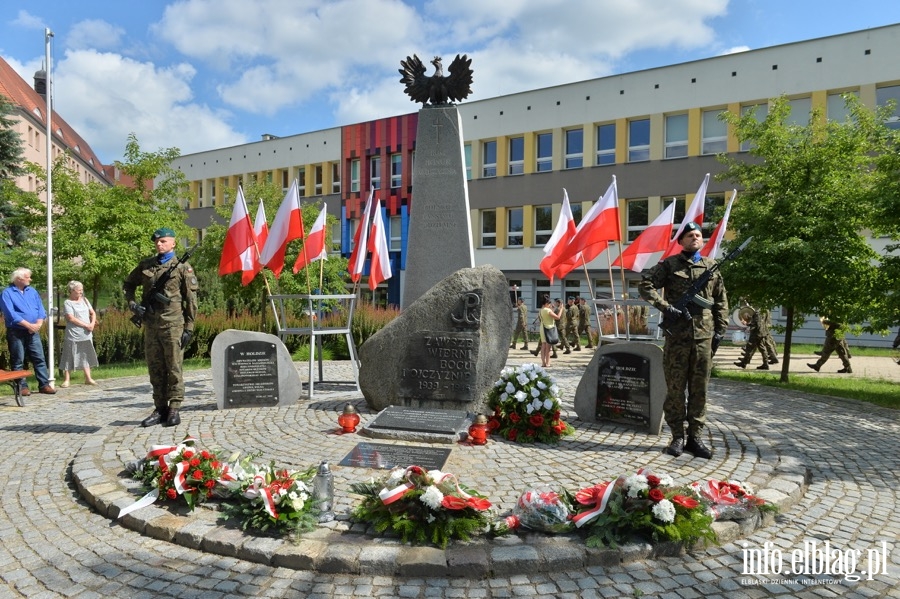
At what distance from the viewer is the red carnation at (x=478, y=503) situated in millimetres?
3674

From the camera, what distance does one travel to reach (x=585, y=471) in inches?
198

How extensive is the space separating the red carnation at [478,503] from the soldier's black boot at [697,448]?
8.87 ft

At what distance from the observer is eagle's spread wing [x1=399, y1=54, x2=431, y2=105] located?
799 cm

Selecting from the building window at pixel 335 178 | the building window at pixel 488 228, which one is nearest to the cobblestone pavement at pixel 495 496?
the building window at pixel 488 228

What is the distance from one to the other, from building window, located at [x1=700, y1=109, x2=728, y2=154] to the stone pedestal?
64.5 ft

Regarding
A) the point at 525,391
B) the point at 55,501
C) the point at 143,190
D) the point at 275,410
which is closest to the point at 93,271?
the point at 143,190

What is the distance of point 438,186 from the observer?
786 cm

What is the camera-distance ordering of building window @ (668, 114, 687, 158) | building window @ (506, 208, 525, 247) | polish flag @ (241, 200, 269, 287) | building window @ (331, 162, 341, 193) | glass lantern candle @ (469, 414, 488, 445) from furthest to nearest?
building window @ (331, 162, 341, 193) → building window @ (506, 208, 525, 247) → building window @ (668, 114, 687, 158) → polish flag @ (241, 200, 269, 287) → glass lantern candle @ (469, 414, 488, 445)

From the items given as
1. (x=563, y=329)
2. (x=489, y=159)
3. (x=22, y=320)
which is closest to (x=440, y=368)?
(x=22, y=320)

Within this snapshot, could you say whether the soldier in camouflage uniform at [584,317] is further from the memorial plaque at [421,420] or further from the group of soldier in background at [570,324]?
the memorial plaque at [421,420]

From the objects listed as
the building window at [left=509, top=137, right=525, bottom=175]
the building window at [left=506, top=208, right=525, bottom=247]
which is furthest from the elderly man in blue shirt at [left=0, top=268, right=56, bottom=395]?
the building window at [left=509, top=137, right=525, bottom=175]

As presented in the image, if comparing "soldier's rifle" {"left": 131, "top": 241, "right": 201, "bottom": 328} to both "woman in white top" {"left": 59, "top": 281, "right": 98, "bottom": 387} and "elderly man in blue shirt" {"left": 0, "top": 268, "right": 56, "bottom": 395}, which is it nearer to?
"elderly man in blue shirt" {"left": 0, "top": 268, "right": 56, "bottom": 395}

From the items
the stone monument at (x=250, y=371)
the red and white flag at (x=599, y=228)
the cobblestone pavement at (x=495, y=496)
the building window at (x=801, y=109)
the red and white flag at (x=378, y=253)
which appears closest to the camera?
the cobblestone pavement at (x=495, y=496)

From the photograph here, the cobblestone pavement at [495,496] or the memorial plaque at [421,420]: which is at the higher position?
the memorial plaque at [421,420]
